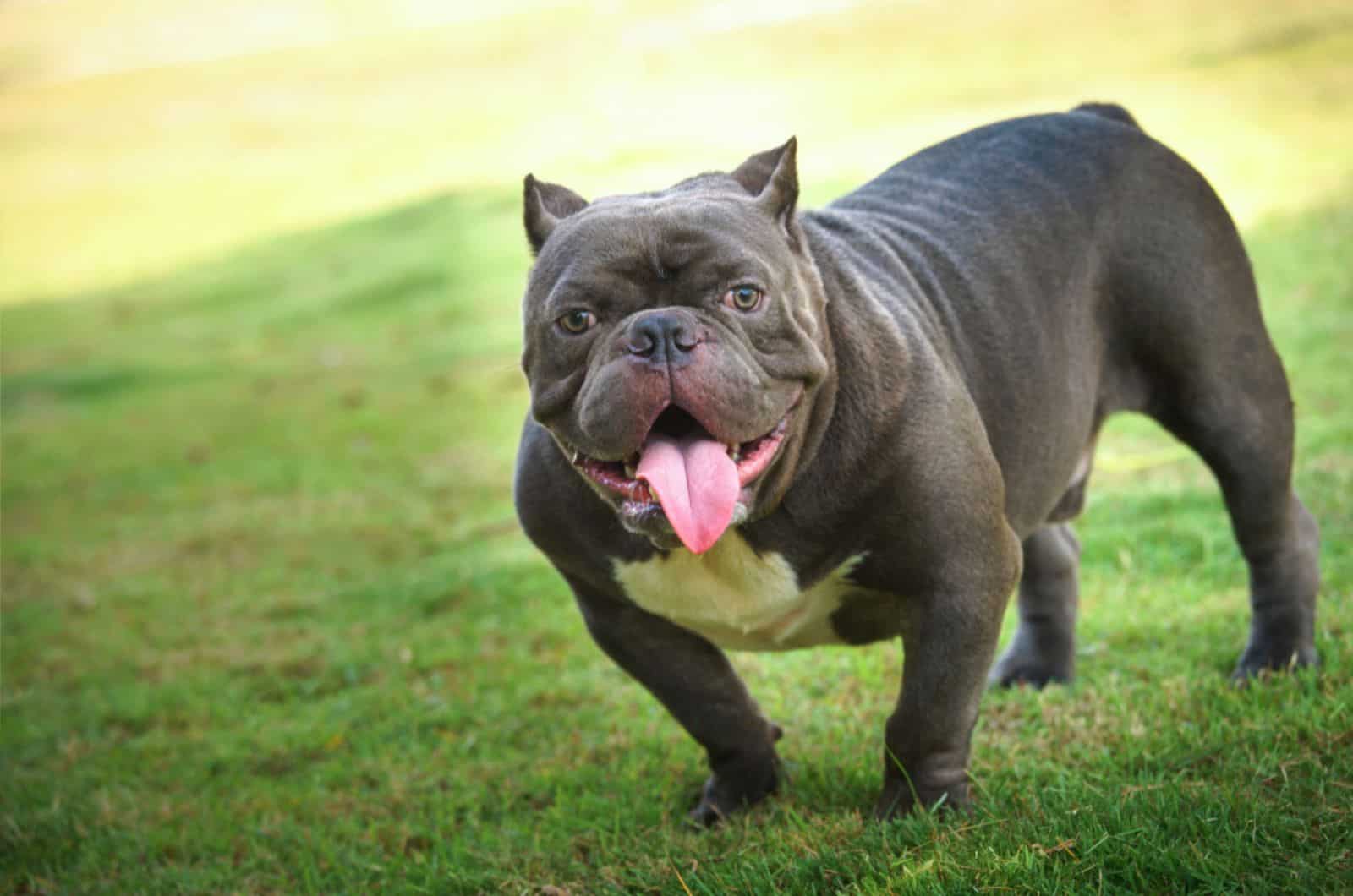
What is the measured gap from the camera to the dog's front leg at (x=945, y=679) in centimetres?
417

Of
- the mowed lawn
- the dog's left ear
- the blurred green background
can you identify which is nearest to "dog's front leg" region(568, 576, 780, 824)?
the mowed lawn

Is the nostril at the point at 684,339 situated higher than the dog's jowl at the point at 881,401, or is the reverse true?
the nostril at the point at 684,339

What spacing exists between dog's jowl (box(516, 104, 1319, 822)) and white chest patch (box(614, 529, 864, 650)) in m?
0.01

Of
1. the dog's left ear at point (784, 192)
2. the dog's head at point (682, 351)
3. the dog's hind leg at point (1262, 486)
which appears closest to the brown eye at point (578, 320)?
the dog's head at point (682, 351)

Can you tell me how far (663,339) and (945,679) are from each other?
130 cm

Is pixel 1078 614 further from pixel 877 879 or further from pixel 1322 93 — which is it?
pixel 1322 93

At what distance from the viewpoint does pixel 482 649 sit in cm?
727

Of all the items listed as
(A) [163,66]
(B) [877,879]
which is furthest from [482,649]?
(A) [163,66]

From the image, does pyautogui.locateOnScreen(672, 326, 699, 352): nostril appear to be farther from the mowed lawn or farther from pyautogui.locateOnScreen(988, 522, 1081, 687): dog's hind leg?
pyautogui.locateOnScreen(988, 522, 1081, 687): dog's hind leg

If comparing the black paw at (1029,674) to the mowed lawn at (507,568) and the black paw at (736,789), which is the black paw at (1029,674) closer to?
the mowed lawn at (507,568)

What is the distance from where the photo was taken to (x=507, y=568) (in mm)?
8508

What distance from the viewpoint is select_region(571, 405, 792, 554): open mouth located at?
364 centimetres

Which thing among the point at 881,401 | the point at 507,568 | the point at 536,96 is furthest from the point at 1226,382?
the point at 536,96

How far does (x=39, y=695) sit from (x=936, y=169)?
516 cm
